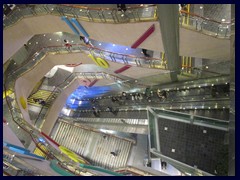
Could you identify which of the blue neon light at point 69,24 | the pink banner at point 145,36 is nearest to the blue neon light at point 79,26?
the blue neon light at point 69,24

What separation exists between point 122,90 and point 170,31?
721cm

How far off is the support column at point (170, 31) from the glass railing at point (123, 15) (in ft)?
1.91

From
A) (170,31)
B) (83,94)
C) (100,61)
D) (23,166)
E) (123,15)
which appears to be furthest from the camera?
Result: (83,94)

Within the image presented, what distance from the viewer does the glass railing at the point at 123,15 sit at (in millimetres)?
9523

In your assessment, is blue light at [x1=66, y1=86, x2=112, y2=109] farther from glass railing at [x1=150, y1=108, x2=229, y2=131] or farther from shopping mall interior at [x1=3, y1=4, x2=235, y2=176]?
glass railing at [x1=150, y1=108, x2=229, y2=131]

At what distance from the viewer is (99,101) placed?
17.0m

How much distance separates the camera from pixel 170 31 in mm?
8922

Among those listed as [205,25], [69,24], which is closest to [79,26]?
[69,24]

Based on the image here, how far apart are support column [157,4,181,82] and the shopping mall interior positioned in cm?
4

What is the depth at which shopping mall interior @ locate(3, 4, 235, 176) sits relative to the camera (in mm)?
8258

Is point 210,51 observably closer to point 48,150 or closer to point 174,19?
point 174,19

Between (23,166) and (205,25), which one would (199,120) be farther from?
(23,166)

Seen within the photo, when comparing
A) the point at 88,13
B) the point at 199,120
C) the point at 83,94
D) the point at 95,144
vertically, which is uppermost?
the point at 88,13
